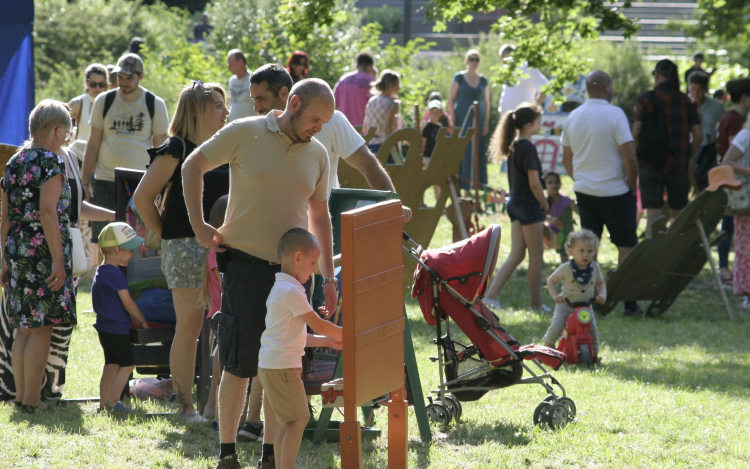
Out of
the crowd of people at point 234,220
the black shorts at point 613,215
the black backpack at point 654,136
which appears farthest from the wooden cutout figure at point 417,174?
the black backpack at point 654,136

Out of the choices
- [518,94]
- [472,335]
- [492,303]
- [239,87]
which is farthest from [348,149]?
[518,94]

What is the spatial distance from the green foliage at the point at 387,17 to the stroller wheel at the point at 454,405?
97.4 feet

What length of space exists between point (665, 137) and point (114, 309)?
6049mm

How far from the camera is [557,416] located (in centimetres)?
488

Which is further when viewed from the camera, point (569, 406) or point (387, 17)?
point (387, 17)

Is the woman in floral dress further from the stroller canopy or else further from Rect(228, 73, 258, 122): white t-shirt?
Rect(228, 73, 258, 122): white t-shirt

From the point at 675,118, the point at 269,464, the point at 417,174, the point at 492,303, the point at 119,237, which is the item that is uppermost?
the point at 675,118

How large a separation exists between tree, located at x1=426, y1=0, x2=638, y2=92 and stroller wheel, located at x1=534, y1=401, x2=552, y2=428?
6288 millimetres

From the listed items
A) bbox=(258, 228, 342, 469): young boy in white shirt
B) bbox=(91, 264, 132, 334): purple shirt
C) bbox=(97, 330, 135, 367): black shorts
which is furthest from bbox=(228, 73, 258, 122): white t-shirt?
bbox=(258, 228, 342, 469): young boy in white shirt

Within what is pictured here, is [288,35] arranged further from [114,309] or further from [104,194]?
[114,309]

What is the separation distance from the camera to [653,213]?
30.4 feet

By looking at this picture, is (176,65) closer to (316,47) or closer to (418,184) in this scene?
(316,47)

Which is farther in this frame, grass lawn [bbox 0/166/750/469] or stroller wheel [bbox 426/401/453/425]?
stroller wheel [bbox 426/401/453/425]

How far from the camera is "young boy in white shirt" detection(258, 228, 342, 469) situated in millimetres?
3523
